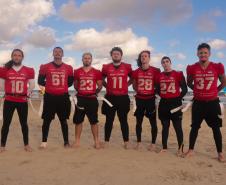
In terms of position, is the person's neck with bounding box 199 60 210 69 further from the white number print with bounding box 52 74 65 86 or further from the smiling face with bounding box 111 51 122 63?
the white number print with bounding box 52 74 65 86

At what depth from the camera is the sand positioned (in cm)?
468

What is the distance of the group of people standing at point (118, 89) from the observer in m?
6.08

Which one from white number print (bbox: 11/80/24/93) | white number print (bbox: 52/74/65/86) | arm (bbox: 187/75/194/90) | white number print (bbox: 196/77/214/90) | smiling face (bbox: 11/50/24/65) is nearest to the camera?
white number print (bbox: 196/77/214/90)

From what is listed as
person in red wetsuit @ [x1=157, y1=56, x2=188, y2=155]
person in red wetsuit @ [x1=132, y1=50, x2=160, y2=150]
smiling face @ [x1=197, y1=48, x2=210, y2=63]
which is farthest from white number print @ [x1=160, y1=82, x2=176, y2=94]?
smiling face @ [x1=197, y1=48, x2=210, y2=63]

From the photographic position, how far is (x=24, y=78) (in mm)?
6469

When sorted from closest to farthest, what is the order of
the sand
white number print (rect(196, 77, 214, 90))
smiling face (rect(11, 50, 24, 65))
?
the sand → white number print (rect(196, 77, 214, 90)) → smiling face (rect(11, 50, 24, 65))

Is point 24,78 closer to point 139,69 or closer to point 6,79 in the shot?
point 6,79

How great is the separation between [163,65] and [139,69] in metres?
0.55

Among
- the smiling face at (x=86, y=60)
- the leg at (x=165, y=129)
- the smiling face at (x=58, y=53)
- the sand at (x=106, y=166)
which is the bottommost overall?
the sand at (x=106, y=166)

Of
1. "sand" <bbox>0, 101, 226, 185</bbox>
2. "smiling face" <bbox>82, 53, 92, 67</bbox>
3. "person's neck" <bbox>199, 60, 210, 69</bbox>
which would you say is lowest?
"sand" <bbox>0, 101, 226, 185</bbox>

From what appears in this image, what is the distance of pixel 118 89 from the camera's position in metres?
6.85

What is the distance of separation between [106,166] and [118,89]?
1.95 metres

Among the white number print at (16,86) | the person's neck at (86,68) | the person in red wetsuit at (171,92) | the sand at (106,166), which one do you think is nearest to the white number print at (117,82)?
the person's neck at (86,68)

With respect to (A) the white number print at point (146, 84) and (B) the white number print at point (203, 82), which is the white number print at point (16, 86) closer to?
(A) the white number print at point (146, 84)
